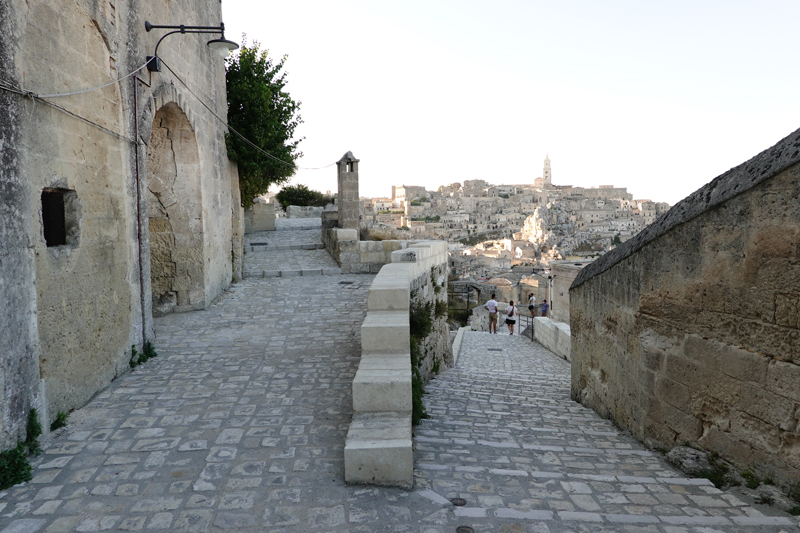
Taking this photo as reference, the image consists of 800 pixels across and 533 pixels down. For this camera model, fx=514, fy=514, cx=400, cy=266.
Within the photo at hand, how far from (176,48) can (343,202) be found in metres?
7.54

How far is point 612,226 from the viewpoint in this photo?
12788 centimetres

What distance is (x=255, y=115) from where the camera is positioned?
13.1 metres

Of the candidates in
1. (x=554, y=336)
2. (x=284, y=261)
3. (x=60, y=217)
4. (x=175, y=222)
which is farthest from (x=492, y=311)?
(x=60, y=217)

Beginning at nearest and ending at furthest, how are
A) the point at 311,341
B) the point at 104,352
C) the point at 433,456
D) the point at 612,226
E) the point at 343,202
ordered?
the point at 433,456 < the point at 104,352 < the point at 311,341 < the point at 343,202 < the point at 612,226

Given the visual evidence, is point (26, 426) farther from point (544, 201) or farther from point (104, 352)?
point (544, 201)

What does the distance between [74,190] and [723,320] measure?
5.81 metres

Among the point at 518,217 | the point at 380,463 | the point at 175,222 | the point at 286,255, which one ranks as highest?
the point at 518,217

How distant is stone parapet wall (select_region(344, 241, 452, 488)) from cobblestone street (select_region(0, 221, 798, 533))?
0.16m

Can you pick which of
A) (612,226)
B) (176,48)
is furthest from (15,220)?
(612,226)

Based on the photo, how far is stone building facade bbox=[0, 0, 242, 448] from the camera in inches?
153

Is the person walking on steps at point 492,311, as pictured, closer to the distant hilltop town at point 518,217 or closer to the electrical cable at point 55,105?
the electrical cable at point 55,105

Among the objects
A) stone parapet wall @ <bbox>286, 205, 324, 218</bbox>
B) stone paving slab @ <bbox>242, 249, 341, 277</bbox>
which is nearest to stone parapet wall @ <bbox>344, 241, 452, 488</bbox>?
stone paving slab @ <bbox>242, 249, 341, 277</bbox>

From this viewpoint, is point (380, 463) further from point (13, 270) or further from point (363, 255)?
point (363, 255)

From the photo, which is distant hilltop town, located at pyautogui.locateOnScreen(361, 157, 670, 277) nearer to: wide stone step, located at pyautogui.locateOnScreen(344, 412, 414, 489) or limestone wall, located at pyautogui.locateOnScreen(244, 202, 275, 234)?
limestone wall, located at pyautogui.locateOnScreen(244, 202, 275, 234)
